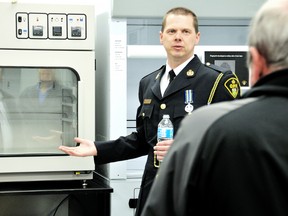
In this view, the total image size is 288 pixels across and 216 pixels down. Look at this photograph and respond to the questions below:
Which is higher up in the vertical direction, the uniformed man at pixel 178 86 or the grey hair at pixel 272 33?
the grey hair at pixel 272 33

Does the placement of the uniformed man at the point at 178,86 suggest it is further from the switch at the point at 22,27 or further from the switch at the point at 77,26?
the switch at the point at 22,27

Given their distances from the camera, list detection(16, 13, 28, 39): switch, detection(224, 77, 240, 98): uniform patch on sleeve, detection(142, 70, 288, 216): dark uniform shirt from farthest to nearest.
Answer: detection(16, 13, 28, 39): switch < detection(224, 77, 240, 98): uniform patch on sleeve < detection(142, 70, 288, 216): dark uniform shirt

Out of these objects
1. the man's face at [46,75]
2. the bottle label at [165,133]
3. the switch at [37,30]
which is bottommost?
the bottle label at [165,133]

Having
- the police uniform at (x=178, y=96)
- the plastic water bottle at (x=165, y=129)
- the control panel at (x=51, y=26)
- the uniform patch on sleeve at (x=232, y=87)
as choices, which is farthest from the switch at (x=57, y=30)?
the uniform patch on sleeve at (x=232, y=87)

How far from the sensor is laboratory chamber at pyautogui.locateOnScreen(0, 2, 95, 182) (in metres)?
2.44

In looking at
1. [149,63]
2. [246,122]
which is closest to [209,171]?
[246,122]

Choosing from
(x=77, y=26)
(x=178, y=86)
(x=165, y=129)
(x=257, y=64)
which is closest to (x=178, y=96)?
(x=178, y=86)

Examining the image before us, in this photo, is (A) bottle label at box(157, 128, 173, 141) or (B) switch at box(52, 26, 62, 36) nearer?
(A) bottle label at box(157, 128, 173, 141)

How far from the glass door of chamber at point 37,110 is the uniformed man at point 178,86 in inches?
18.9

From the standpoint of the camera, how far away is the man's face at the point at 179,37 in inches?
Answer: 86.1

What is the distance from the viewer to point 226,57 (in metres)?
2.73

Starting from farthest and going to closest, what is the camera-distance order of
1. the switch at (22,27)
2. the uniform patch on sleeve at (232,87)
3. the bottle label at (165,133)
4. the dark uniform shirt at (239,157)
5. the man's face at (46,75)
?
the man's face at (46,75) < the switch at (22,27) < the uniform patch on sleeve at (232,87) < the bottle label at (165,133) < the dark uniform shirt at (239,157)

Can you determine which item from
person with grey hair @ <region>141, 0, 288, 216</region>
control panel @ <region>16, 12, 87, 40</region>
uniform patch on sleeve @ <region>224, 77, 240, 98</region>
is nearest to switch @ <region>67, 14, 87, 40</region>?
control panel @ <region>16, 12, 87, 40</region>

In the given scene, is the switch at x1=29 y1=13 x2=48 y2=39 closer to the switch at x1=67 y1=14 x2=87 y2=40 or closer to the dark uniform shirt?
the switch at x1=67 y1=14 x2=87 y2=40
